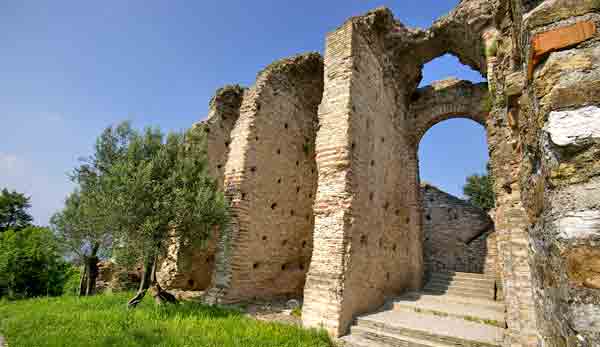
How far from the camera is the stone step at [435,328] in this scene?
14.4 feet

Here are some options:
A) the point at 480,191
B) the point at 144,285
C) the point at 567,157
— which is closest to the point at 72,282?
the point at 144,285

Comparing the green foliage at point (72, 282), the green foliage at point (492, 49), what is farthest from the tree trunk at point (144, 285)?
the green foliage at point (492, 49)

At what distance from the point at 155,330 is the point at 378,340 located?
374cm

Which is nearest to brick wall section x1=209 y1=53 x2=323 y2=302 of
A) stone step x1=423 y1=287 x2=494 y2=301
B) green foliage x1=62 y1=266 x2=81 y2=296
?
stone step x1=423 y1=287 x2=494 y2=301

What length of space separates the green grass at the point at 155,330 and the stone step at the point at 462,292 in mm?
4574

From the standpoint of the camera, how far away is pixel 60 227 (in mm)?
8867

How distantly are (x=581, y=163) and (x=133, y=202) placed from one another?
641 centimetres

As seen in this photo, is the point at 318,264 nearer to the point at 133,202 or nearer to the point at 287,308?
the point at 287,308

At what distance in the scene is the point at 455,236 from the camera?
37.1 feet

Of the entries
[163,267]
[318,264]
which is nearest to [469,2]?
[318,264]

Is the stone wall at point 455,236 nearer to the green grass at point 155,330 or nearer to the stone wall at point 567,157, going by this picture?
the green grass at point 155,330

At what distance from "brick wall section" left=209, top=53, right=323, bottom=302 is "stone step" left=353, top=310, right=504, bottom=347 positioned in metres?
3.29

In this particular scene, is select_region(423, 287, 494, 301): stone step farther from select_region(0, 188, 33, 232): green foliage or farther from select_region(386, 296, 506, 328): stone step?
select_region(0, 188, 33, 232): green foliage

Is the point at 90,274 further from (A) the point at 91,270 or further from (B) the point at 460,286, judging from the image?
(B) the point at 460,286
